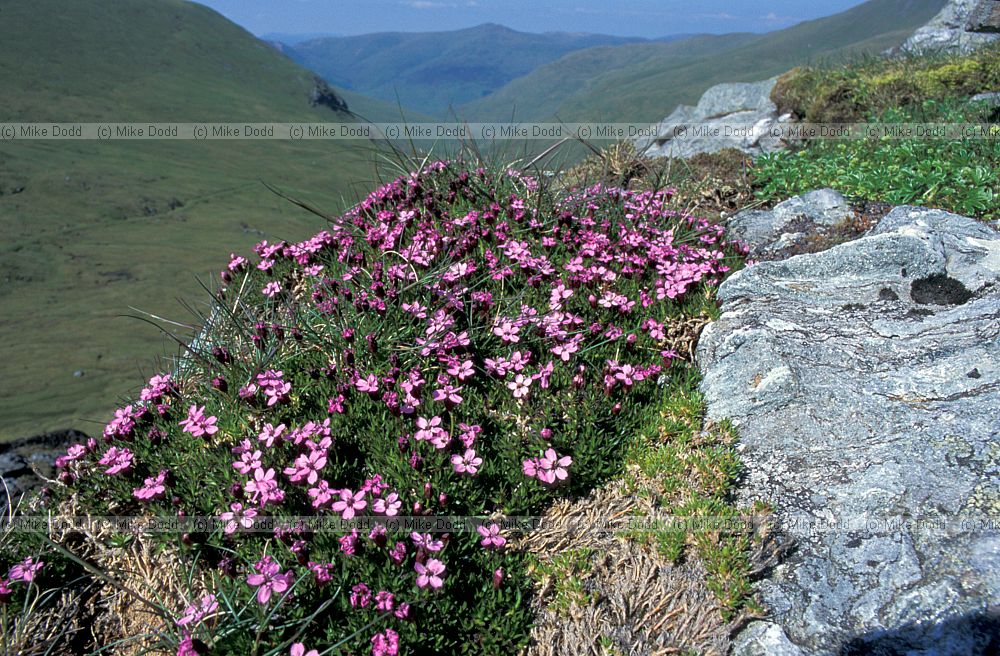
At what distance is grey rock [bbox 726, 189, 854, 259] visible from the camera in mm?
5656

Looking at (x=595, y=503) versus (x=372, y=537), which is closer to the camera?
(x=372, y=537)

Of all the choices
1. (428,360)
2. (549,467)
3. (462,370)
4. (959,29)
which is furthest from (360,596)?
(959,29)

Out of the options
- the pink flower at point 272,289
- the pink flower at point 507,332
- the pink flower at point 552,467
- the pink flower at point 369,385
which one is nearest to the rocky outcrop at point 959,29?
the pink flower at point 507,332

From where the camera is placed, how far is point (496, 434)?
3.73 metres

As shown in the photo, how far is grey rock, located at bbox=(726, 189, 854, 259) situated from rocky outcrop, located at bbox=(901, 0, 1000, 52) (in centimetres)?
878

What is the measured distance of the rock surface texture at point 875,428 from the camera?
253 cm

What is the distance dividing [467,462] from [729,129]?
10.6 m

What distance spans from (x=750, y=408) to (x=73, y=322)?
109 feet

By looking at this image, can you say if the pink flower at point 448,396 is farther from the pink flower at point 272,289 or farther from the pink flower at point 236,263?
the pink flower at point 236,263

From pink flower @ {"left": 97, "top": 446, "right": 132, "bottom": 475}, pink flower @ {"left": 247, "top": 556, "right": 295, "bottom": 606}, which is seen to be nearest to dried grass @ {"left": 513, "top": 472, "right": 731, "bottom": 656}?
pink flower @ {"left": 247, "top": 556, "right": 295, "bottom": 606}

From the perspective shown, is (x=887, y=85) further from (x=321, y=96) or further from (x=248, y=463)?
(x=321, y=96)

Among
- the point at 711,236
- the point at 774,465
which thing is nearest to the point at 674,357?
the point at 774,465

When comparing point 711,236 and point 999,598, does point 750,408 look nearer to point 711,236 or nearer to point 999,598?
point 999,598

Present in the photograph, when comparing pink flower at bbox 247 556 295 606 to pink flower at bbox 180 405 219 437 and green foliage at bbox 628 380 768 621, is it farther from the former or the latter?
green foliage at bbox 628 380 768 621
